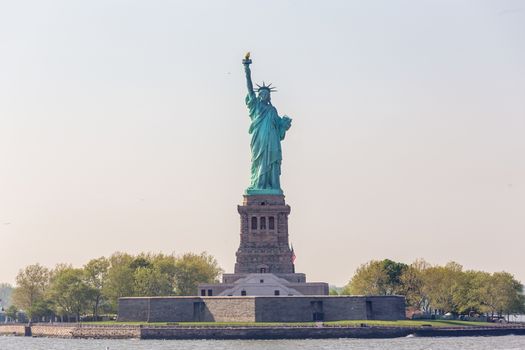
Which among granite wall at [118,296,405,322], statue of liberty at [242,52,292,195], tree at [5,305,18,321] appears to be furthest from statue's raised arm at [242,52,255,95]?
tree at [5,305,18,321]

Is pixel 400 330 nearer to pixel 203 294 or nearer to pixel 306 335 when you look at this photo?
pixel 306 335

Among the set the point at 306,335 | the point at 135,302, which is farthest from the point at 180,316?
the point at 306,335

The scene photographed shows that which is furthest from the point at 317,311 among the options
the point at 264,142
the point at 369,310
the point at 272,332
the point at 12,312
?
the point at 12,312

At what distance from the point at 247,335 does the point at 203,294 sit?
1617cm

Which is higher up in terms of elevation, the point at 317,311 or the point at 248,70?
the point at 248,70

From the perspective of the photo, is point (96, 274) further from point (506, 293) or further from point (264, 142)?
point (506, 293)

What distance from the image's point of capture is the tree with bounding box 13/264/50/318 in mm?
154000

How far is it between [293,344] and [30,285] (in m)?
60.5

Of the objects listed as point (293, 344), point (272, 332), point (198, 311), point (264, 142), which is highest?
→ point (264, 142)

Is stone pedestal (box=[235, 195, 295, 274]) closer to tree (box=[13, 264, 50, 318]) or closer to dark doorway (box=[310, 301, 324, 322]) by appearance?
dark doorway (box=[310, 301, 324, 322])

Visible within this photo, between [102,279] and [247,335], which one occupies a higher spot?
[102,279]

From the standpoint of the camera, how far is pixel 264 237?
130 meters

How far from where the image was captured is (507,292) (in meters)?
138

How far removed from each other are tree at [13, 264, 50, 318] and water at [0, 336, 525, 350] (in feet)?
120
